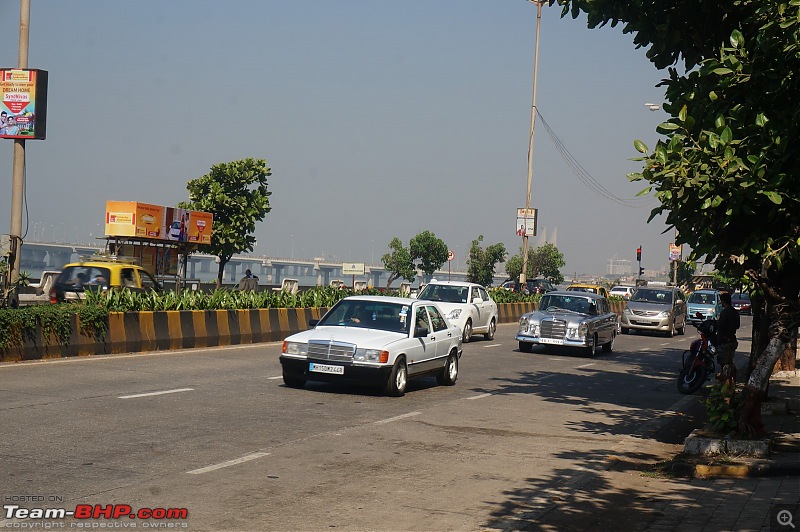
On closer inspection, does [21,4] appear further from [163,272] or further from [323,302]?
[163,272]

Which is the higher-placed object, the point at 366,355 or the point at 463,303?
the point at 463,303

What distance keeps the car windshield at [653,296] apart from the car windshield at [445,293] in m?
11.9

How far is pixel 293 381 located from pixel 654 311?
2553 centimetres

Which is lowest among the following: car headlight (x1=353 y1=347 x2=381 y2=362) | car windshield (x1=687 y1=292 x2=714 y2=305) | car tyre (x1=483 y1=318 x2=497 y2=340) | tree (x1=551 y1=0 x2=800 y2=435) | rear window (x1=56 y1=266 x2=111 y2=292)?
car tyre (x1=483 y1=318 x2=497 y2=340)

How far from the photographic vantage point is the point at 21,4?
21.1 metres

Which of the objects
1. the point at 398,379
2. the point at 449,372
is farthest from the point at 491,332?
the point at 398,379

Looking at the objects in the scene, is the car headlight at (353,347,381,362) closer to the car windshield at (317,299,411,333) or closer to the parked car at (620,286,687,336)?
the car windshield at (317,299,411,333)

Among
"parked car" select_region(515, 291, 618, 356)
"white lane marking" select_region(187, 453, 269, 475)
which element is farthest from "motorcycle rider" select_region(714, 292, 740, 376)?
"white lane marking" select_region(187, 453, 269, 475)

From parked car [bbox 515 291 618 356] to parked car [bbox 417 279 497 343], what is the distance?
2337 millimetres

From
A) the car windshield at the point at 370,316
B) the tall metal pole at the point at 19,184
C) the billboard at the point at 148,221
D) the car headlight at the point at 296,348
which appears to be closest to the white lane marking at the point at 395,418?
the car headlight at the point at 296,348

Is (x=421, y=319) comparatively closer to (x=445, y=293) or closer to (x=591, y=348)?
(x=591, y=348)

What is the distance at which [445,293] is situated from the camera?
2967cm

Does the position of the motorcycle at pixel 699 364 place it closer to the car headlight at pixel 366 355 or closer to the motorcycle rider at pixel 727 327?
the motorcycle rider at pixel 727 327

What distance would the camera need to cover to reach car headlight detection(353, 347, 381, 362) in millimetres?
14430
